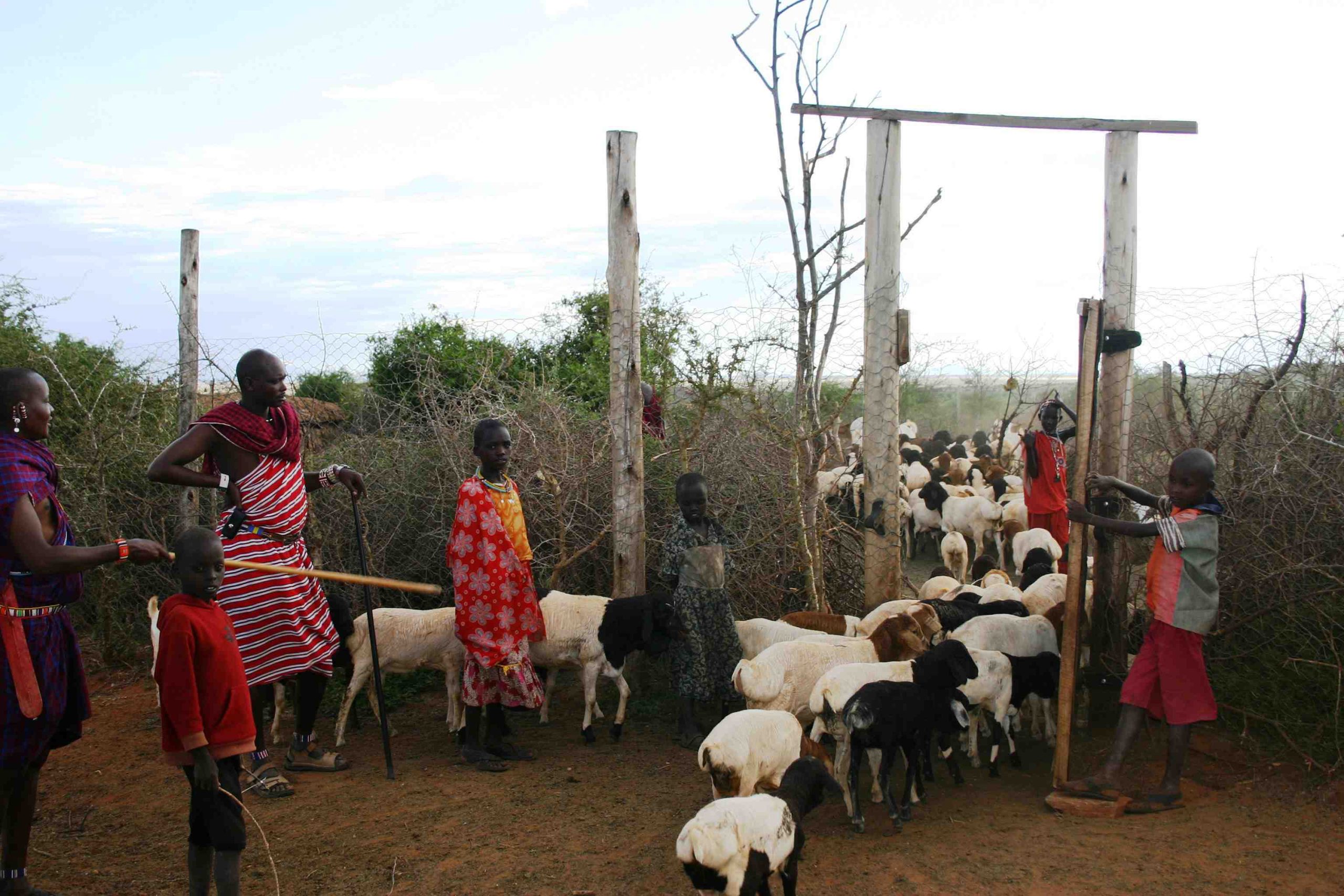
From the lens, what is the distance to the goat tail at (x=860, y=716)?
4.17m

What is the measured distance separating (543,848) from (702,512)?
1979mm

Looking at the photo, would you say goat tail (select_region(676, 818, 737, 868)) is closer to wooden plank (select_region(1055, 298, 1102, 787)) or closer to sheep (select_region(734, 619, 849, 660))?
wooden plank (select_region(1055, 298, 1102, 787))

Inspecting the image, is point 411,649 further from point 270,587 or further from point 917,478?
point 917,478

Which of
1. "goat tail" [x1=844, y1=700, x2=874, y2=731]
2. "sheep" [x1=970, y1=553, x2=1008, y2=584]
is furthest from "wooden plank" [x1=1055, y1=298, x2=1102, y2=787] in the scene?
"sheep" [x1=970, y1=553, x2=1008, y2=584]

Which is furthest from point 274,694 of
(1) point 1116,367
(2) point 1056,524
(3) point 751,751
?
(2) point 1056,524

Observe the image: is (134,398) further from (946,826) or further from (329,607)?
(946,826)

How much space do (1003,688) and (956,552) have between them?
15.6 ft

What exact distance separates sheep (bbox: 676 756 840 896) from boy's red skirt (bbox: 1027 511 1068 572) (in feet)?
17.6

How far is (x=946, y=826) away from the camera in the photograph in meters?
4.29

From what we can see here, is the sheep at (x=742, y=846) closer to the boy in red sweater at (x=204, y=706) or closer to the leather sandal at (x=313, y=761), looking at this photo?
the boy in red sweater at (x=204, y=706)

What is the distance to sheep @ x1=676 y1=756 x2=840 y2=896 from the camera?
10.5ft

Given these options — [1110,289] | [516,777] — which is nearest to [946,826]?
[516,777]

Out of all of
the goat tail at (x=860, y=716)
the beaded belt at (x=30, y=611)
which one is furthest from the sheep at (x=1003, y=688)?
the beaded belt at (x=30, y=611)

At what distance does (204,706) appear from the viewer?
3242mm
